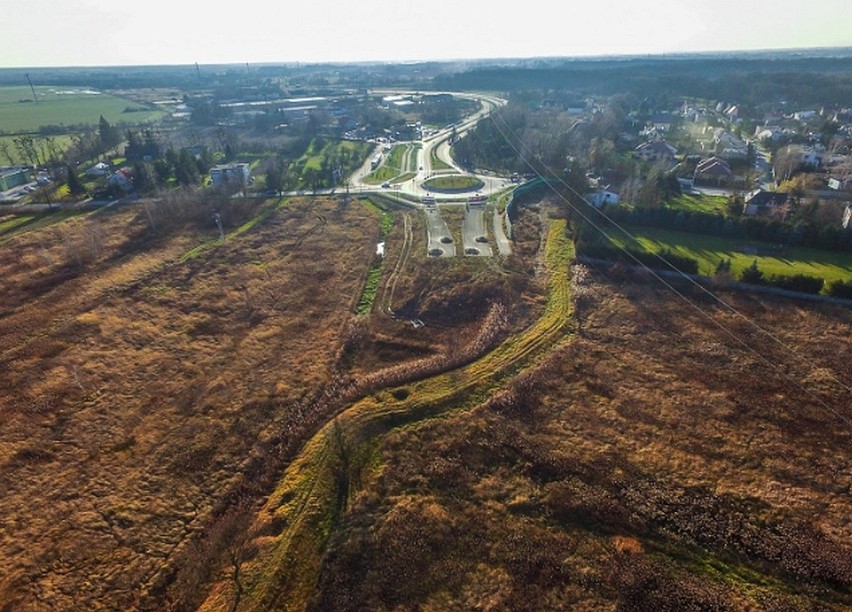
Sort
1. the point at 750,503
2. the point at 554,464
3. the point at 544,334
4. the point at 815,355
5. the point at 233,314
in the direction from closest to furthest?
the point at 750,503, the point at 554,464, the point at 815,355, the point at 544,334, the point at 233,314

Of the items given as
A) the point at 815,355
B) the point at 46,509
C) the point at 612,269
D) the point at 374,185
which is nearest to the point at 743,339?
the point at 815,355

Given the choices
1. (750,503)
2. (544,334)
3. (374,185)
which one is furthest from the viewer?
(374,185)

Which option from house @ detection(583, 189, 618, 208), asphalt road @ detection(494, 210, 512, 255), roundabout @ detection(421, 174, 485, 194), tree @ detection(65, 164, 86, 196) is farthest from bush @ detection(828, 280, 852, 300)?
tree @ detection(65, 164, 86, 196)

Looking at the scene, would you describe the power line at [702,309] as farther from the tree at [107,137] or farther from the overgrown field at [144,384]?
the tree at [107,137]

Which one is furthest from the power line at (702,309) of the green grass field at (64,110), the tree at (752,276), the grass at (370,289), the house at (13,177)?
the green grass field at (64,110)

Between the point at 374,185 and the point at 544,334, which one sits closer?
the point at 544,334

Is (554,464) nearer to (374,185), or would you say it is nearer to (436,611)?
(436,611)

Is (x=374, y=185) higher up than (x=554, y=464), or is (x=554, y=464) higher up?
(x=374, y=185)
